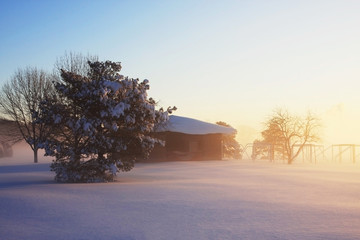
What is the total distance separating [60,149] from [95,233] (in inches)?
382

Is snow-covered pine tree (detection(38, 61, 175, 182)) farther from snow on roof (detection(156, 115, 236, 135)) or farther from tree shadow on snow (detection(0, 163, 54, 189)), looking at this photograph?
snow on roof (detection(156, 115, 236, 135))

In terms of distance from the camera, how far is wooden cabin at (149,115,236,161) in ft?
116

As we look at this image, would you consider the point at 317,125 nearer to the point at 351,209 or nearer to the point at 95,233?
the point at 351,209

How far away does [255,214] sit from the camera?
8297mm

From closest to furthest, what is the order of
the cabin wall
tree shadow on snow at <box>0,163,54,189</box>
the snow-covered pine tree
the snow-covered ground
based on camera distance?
the snow-covered ground, tree shadow on snow at <box>0,163,54,189</box>, the snow-covered pine tree, the cabin wall

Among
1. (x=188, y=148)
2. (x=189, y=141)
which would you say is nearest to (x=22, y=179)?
(x=188, y=148)

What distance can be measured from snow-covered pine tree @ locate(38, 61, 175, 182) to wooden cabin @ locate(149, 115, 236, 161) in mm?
17539

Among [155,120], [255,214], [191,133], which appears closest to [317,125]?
[191,133]

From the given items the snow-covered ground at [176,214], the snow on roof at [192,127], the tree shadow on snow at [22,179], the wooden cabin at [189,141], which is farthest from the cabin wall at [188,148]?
the snow-covered ground at [176,214]

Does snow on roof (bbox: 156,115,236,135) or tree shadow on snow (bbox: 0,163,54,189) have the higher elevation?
snow on roof (bbox: 156,115,236,135)

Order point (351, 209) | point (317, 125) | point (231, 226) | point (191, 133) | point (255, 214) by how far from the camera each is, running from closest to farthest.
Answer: point (231, 226) → point (255, 214) → point (351, 209) → point (191, 133) → point (317, 125)

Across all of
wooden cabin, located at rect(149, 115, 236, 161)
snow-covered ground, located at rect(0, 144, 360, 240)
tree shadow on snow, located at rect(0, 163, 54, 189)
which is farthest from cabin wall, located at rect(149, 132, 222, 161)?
snow-covered ground, located at rect(0, 144, 360, 240)

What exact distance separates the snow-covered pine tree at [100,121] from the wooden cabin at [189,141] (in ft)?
57.5

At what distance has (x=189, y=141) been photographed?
37.5 meters
